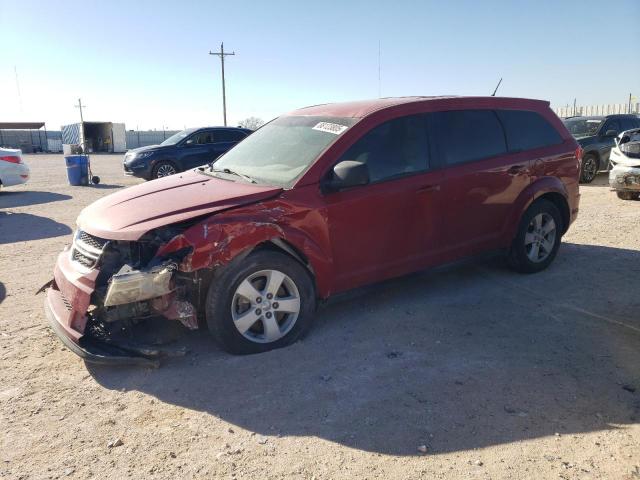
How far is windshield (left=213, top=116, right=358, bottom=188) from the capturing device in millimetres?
4164

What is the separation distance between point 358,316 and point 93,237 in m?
2.26

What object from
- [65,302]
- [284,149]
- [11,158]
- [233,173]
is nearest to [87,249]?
[65,302]

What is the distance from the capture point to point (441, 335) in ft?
13.4

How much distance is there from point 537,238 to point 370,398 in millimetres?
3253

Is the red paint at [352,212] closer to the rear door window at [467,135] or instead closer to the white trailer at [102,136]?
the rear door window at [467,135]

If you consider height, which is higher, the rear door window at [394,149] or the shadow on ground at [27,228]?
the rear door window at [394,149]

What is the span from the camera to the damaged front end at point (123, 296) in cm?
336

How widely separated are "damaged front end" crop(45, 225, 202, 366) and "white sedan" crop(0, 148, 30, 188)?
10790 millimetres

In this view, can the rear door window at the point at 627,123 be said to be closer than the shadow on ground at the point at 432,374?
No

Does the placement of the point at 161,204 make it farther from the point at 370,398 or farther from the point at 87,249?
the point at 370,398

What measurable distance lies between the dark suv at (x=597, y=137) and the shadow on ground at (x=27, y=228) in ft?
38.8

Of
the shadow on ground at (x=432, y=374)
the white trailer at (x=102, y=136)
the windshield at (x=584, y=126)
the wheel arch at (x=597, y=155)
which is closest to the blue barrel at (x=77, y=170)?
the shadow on ground at (x=432, y=374)

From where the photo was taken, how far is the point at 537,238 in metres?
5.53

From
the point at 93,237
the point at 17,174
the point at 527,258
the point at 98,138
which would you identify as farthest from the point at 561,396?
the point at 98,138
